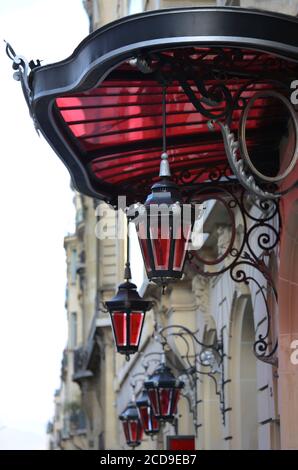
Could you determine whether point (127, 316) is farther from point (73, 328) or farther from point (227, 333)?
point (73, 328)

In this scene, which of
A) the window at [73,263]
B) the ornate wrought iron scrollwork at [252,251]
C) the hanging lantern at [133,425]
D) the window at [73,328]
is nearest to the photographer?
the ornate wrought iron scrollwork at [252,251]

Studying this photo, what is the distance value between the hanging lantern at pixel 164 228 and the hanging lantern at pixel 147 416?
10294 mm

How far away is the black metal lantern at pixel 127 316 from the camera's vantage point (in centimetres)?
1281

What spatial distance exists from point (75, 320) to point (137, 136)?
229 ft

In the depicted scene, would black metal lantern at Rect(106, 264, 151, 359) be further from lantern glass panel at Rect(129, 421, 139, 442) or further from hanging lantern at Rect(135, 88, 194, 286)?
lantern glass panel at Rect(129, 421, 139, 442)

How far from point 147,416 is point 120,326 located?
7656 mm

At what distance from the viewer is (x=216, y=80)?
9492 millimetres

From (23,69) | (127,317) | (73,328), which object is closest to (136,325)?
(127,317)

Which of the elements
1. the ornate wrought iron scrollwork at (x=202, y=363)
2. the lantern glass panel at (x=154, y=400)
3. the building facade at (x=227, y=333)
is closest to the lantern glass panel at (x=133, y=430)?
the building facade at (x=227, y=333)

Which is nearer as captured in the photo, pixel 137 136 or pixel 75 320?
pixel 137 136

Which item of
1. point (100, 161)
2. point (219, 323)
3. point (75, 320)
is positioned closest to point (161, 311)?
point (219, 323)

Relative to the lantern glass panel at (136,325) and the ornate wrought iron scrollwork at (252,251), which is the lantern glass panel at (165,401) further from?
the lantern glass panel at (136,325)

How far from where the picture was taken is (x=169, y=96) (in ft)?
35.8
